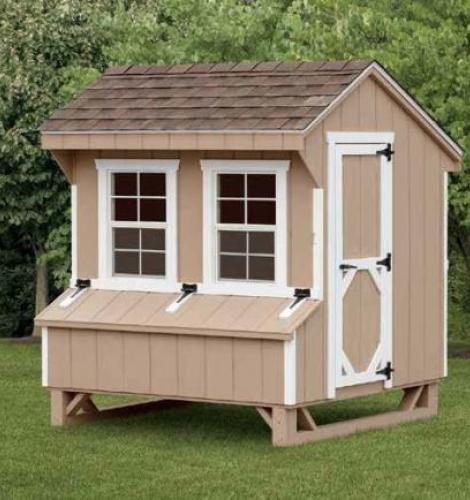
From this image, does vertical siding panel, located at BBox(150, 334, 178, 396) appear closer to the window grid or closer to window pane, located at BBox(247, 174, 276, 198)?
the window grid

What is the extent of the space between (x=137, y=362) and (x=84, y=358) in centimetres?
54

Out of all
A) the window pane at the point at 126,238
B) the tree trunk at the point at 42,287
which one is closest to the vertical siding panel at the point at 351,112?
the window pane at the point at 126,238

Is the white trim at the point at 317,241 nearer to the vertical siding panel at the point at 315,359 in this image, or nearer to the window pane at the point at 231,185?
the vertical siding panel at the point at 315,359

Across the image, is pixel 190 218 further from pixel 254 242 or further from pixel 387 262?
pixel 387 262

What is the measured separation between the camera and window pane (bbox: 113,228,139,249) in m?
16.9

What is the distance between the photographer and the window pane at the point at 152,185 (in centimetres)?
1670

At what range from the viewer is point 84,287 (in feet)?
56.1

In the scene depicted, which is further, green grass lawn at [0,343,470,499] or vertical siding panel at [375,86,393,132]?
vertical siding panel at [375,86,393,132]

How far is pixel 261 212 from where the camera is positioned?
16.2 m

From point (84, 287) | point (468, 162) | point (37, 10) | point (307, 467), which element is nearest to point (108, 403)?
point (84, 287)

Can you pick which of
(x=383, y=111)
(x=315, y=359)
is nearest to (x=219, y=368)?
(x=315, y=359)

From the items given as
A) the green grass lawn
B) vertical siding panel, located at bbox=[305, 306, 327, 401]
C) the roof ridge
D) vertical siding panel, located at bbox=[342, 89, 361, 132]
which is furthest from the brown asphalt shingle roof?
the green grass lawn

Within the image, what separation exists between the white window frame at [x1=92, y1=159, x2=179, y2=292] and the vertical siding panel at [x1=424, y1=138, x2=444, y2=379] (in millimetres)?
2223

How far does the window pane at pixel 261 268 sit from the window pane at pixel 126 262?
1123mm
